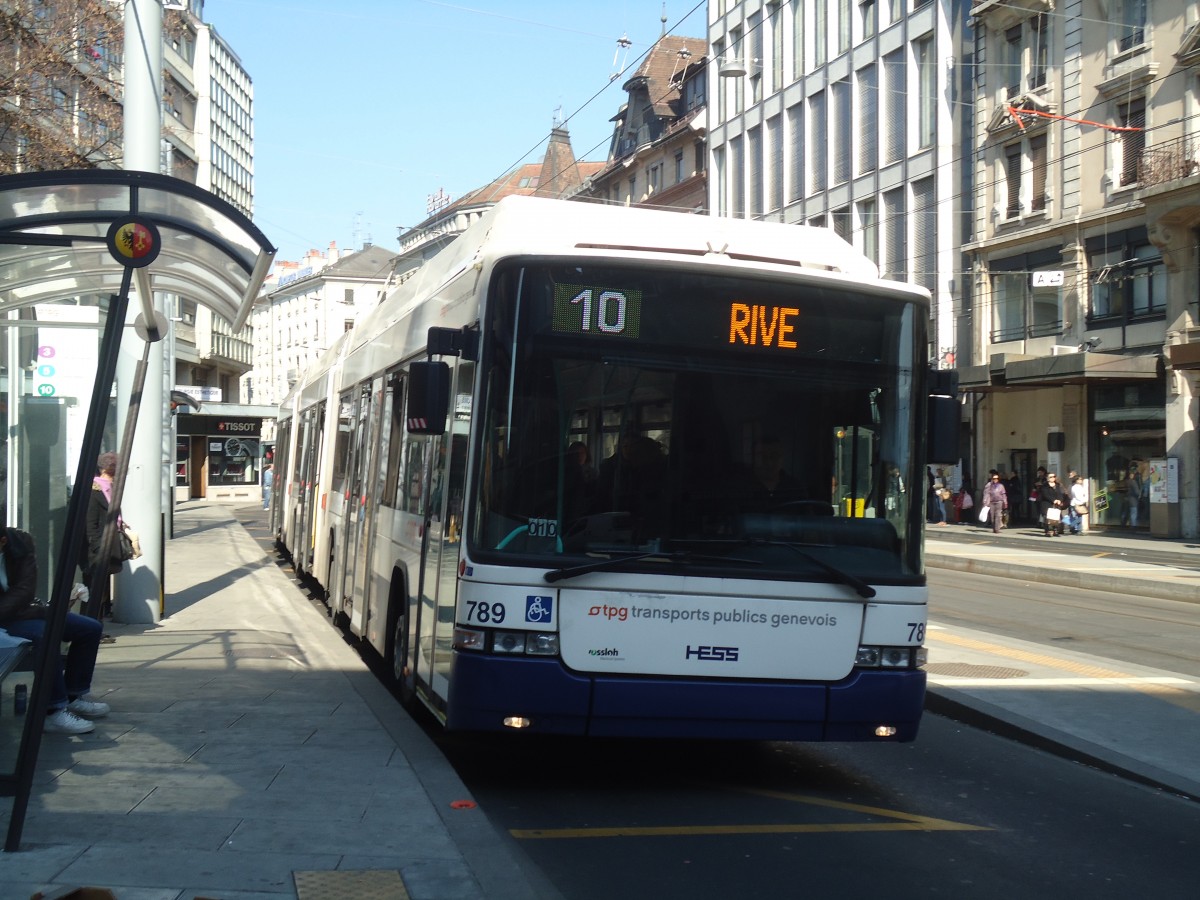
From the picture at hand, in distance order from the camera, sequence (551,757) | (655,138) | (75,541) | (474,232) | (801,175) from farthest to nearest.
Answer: (655,138) → (801,175) → (474,232) → (551,757) → (75,541)

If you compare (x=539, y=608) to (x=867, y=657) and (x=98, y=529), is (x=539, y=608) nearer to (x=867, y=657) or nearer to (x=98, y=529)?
(x=867, y=657)

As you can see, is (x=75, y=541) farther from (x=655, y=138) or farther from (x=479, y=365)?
(x=655, y=138)

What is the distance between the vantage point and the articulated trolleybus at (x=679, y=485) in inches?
270

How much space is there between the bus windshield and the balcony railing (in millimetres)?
28235

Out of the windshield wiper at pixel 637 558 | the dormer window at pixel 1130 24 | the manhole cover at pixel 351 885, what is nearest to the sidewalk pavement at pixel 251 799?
the manhole cover at pixel 351 885

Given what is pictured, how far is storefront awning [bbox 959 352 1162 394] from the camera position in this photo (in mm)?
34312

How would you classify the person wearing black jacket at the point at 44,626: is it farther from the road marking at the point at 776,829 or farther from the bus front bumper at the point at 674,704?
the road marking at the point at 776,829

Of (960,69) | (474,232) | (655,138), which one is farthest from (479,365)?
(655,138)

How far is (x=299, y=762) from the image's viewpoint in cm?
722

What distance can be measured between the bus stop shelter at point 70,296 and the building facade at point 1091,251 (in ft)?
88.6

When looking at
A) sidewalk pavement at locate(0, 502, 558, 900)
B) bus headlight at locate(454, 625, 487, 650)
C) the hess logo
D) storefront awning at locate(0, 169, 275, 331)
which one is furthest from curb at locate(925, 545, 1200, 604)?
bus headlight at locate(454, 625, 487, 650)

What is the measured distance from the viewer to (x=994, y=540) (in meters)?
34.3

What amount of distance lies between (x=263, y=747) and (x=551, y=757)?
174 cm

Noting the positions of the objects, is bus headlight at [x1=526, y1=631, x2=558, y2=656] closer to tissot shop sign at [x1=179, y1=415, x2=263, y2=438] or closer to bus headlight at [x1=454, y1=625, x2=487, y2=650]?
bus headlight at [x1=454, y1=625, x2=487, y2=650]
